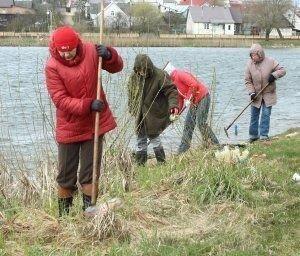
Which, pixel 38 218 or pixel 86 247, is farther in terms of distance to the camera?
pixel 38 218

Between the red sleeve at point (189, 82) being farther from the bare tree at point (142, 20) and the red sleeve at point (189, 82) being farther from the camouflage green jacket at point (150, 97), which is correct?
the bare tree at point (142, 20)

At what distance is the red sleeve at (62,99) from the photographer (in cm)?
550

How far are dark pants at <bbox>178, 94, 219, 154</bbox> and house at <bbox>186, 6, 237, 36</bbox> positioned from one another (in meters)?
84.4

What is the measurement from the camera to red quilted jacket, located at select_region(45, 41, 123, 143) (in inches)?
218

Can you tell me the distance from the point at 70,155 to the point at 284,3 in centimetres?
9096

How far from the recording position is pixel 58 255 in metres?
5.01

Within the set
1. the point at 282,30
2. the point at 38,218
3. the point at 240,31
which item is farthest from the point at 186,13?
the point at 38,218

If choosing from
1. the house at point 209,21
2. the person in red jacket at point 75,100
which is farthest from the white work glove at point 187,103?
the house at point 209,21

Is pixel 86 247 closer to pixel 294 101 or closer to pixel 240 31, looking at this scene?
pixel 294 101

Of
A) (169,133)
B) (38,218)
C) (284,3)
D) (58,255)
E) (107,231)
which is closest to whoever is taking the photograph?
(58,255)

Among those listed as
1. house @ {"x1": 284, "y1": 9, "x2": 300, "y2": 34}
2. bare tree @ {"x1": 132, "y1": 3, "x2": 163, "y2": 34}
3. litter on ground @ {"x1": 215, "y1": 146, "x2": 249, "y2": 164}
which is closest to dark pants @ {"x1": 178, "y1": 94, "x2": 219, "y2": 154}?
litter on ground @ {"x1": 215, "y1": 146, "x2": 249, "y2": 164}

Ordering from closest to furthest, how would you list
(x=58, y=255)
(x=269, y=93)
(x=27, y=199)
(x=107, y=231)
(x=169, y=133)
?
(x=58, y=255), (x=107, y=231), (x=27, y=199), (x=169, y=133), (x=269, y=93)

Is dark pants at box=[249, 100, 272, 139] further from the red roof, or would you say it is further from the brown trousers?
the red roof

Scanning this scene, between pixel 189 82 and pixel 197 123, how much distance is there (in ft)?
2.20
